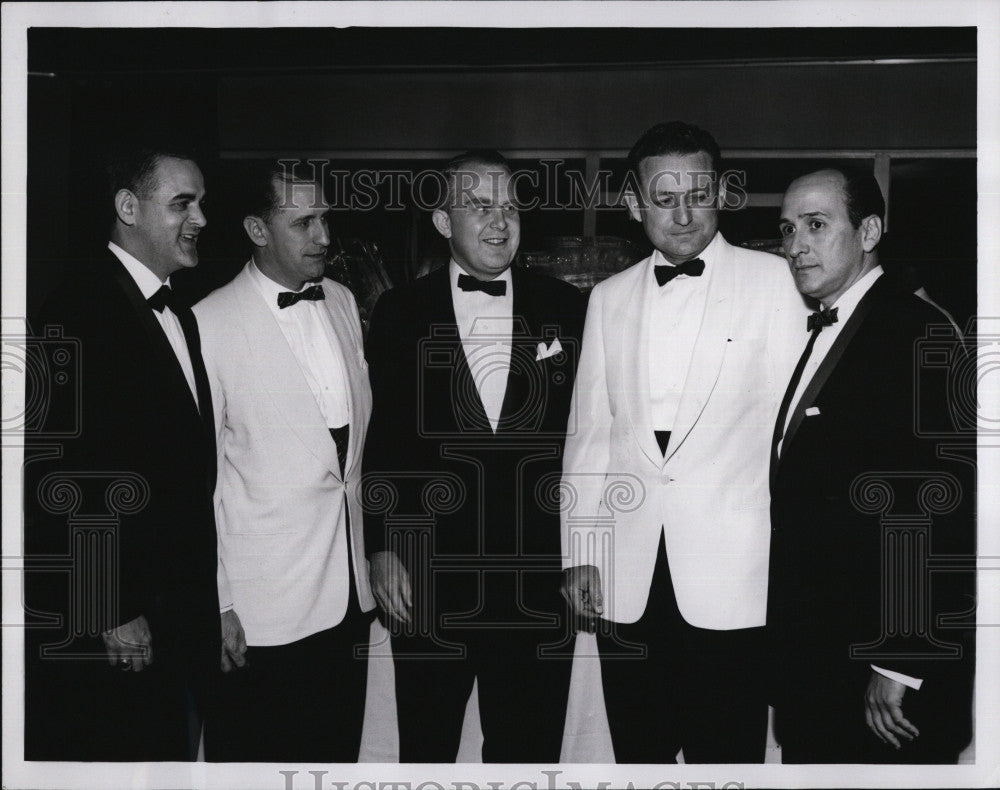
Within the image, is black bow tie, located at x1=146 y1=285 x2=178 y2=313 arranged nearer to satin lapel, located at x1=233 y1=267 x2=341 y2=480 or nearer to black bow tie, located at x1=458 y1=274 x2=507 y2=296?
satin lapel, located at x1=233 y1=267 x2=341 y2=480

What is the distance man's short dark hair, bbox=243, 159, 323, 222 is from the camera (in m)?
2.71

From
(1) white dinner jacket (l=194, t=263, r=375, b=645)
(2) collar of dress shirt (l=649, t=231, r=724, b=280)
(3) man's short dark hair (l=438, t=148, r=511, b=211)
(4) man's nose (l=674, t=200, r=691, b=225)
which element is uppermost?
(3) man's short dark hair (l=438, t=148, r=511, b=211)

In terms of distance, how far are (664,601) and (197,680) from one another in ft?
4.70

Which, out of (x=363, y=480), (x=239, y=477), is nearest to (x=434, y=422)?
(x=363, y=480)

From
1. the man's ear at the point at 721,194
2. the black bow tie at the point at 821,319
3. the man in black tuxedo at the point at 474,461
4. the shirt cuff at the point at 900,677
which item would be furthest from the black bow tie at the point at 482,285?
the shirt cuff at the point at 900,677

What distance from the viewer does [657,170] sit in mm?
2719

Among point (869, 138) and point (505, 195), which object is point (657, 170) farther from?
point (869, 138)

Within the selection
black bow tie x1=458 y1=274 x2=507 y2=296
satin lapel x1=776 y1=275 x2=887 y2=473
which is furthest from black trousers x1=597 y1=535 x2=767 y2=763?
black bow tie x1=458 y1=274 x2=507 y2=296

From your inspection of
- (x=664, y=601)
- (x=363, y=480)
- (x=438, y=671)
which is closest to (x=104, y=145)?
(x=363, y=480)

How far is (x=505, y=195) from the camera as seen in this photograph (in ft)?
8.94

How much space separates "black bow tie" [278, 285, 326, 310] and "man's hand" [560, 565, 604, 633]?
1.11 meters

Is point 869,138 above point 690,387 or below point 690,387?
above

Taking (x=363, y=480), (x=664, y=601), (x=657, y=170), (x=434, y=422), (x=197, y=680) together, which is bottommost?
(x=197, y=680)

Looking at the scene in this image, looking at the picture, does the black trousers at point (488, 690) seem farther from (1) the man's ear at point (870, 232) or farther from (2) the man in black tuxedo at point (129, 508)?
(1) the man's ear at point (870, 232)
